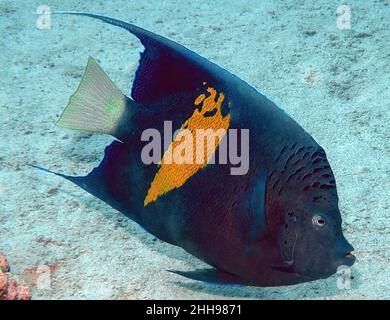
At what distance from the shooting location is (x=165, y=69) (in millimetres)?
1920

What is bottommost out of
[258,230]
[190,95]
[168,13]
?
[258,230]

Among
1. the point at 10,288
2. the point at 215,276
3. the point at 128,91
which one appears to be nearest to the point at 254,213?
the point at 215,276

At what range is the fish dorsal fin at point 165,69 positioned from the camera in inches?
73.5

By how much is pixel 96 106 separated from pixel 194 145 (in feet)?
1.27

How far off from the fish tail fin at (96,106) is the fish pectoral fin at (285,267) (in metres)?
0.73

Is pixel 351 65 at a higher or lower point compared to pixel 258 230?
higher

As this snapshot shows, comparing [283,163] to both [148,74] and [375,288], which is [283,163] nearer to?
[148,74]

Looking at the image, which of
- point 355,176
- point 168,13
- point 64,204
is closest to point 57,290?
point 64,204

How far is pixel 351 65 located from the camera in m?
4.05

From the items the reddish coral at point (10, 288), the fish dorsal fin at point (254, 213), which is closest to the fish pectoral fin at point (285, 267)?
the fish dorsal fin at point (254, 213)

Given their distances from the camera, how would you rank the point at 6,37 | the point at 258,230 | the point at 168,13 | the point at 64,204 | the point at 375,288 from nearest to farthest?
the point at 258,230 → the point at 375,288 → the point at 64,204 → the point at 6,37 → the point at 168,13

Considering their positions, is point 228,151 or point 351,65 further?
point 351,65

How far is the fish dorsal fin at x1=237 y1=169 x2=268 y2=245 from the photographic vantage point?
1695 mm
